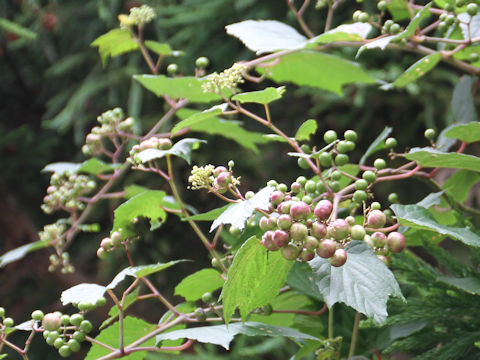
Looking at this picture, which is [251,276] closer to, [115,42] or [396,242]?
[396,242]

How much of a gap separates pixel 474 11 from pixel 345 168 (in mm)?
241

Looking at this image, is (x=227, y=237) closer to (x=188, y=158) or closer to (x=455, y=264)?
(x=188, y=158)

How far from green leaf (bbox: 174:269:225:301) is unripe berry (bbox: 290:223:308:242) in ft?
0.76

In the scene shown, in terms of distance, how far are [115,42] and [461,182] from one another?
59 cm

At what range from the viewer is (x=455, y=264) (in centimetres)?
64

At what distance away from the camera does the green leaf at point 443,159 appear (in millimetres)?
534

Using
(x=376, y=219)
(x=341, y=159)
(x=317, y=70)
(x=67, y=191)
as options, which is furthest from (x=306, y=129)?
(x=67, y=191)

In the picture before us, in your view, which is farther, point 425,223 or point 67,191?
point 67,191

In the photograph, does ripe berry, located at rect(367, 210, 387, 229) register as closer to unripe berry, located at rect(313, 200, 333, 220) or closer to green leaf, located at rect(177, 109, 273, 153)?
unripe berry, located at rect(313, 200, 333, 220)

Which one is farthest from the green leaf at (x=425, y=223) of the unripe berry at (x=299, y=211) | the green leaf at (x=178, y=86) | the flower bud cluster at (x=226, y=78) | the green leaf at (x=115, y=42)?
the green leaf at (x=115, y=42)

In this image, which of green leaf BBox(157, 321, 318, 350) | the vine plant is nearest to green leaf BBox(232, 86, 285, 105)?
the vine plant

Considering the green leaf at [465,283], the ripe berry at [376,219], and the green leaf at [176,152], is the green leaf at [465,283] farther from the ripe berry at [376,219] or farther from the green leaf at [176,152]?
the green leaf at [176,152]

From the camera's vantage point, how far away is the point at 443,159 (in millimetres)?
561

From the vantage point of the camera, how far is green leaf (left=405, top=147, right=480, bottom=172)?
534 mm
